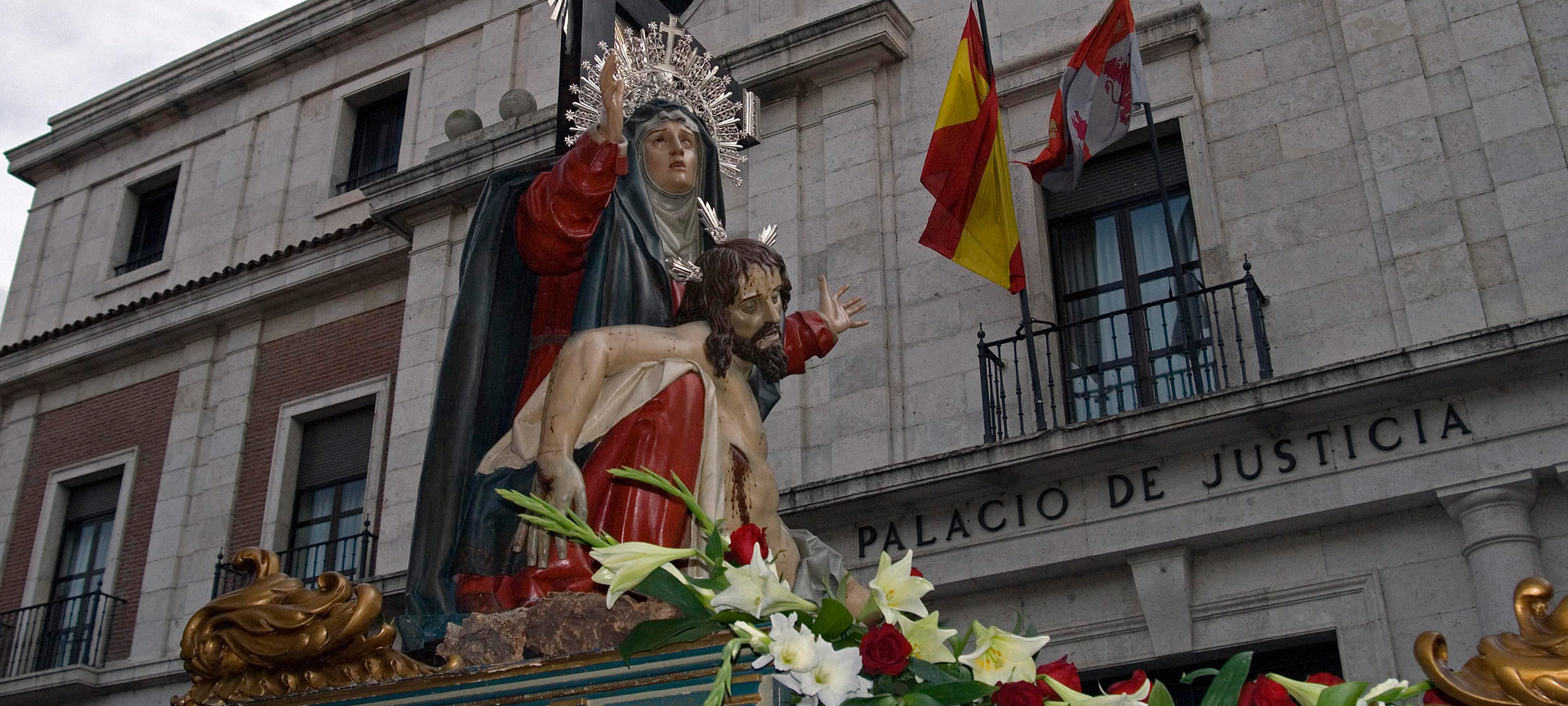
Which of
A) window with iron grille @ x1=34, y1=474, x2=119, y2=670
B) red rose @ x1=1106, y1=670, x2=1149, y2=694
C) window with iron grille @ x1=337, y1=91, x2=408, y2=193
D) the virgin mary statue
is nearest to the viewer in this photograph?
red rose @ x1=1106, y1=670, x2=1149, y2=694

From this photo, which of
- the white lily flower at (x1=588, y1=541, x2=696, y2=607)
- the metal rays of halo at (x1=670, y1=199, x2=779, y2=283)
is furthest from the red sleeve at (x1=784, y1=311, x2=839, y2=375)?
the white lily flower at (x1=588, y1=541, x2=696, y2=607)

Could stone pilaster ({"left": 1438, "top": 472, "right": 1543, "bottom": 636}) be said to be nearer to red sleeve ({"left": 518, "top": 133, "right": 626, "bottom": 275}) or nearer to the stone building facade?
the stone building facade

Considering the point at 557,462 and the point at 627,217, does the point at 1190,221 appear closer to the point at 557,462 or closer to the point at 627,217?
the point at 627,217

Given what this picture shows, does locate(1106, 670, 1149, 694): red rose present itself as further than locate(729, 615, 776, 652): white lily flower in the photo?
Yes

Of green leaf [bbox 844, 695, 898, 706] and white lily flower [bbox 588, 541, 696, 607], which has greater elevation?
white lily flower [bbox 588, 541, 696, 607]

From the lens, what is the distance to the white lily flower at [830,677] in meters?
2.41

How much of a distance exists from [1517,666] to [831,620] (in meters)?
1.20

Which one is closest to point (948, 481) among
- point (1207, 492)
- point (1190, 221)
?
point (1207, 492)

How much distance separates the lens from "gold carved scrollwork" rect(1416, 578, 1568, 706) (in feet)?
8.37

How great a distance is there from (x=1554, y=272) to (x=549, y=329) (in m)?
7.64

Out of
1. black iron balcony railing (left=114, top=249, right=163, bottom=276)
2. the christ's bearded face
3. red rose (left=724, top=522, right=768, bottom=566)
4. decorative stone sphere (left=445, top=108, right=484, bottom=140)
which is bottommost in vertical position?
red rose (left=724, top=522, right=768, bottom=566)

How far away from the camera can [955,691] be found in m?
2.51

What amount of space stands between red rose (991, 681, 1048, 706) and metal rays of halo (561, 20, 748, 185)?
3407 millimetres

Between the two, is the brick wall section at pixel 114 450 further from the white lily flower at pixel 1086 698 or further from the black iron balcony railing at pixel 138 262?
the white lily flower at pixel 1086 698
